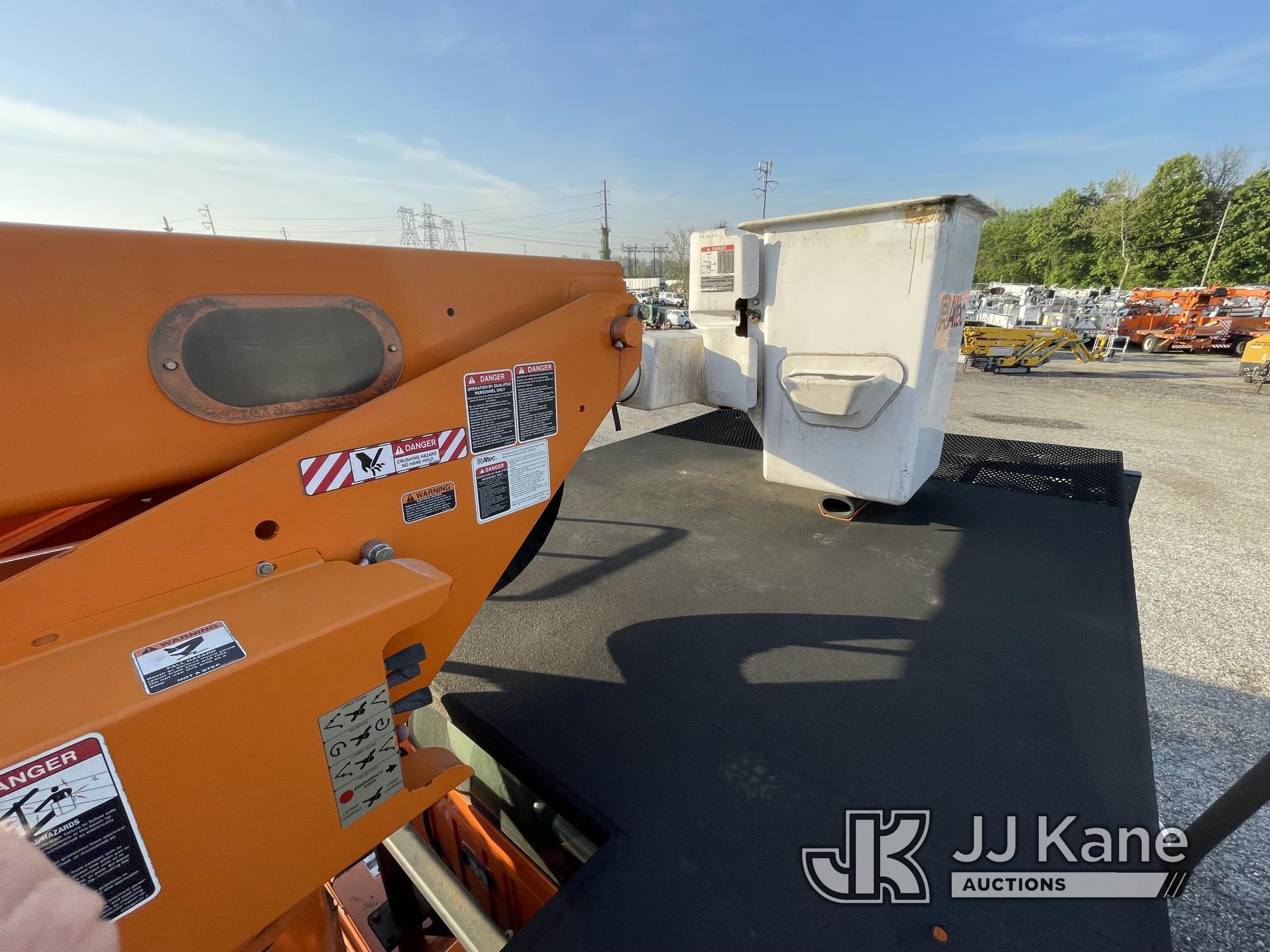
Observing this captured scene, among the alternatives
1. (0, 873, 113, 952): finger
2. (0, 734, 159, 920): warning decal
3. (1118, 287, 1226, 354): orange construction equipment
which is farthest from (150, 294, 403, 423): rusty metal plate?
(1118, 287, 1226, 354): orange construction equipment

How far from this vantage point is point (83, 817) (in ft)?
2.09

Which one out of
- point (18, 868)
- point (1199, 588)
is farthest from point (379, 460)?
point (1199, 588)

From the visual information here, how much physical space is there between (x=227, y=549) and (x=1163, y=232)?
142 feet

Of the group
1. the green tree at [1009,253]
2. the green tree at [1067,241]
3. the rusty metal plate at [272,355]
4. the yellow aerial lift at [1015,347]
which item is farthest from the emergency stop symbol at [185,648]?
the green tree at [1009,253]

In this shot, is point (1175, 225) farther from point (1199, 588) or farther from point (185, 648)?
point (185, 648)

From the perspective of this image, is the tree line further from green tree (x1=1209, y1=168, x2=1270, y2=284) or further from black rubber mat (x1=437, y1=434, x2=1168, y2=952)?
black rubber mat (x1=437, y1=434, x2=1168, y2=952)

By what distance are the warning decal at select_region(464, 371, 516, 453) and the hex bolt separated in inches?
10.9

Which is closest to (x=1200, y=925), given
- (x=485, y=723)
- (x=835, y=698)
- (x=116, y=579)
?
(x=835, y=698)

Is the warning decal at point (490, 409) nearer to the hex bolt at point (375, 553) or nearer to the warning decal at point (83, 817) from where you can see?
the hex bolt at point (375, 553)

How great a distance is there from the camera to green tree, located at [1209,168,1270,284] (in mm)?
26141

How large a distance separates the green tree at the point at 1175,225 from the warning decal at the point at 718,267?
130 ft

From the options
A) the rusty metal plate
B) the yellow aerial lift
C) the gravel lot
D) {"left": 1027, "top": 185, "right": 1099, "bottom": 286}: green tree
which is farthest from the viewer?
{"left": 1027, "top": 185, "right": 1099, "bottom": 286}: green tree

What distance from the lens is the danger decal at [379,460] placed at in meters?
0.95

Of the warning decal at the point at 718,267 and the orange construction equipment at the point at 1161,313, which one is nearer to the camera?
the warning decal at the point at 718,267
